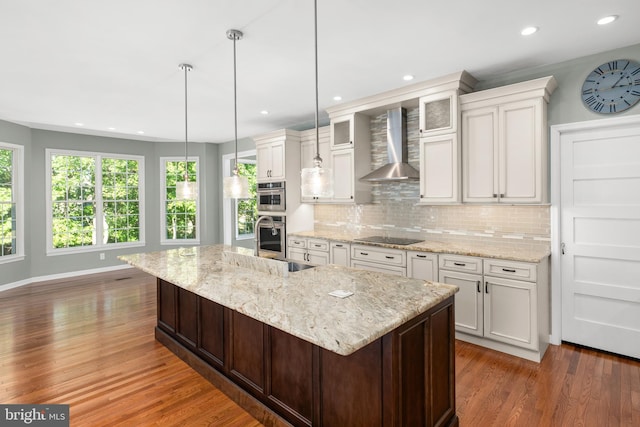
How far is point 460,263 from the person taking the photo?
3.29 meters

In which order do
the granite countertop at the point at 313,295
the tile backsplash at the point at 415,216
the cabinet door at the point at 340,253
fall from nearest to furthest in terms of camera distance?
the granite countertop at the point at 313,295 < the tile backsplash at the point at 415,216 < the cabinet door at the point at 340,253

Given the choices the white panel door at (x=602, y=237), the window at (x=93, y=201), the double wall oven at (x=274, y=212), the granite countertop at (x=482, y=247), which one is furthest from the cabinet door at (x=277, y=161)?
the window at (x=93, y=201)

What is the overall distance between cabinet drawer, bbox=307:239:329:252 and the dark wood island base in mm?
2075

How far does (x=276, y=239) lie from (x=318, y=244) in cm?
93

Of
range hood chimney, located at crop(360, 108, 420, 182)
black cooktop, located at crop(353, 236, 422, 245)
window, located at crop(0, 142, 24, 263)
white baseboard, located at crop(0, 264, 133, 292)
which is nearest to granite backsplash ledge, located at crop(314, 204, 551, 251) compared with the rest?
black cooktop, located at crop(353, 236, 422, 245)

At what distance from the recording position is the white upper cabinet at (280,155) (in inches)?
201

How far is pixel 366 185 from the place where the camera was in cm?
462

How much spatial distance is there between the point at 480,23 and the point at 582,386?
2.80 metres

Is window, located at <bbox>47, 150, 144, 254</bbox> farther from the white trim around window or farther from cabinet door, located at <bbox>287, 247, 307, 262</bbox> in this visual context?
cabinet door, located at <bbox>287, 247, 307, 262</bbox>

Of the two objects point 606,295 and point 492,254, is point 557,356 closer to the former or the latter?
point 606,295

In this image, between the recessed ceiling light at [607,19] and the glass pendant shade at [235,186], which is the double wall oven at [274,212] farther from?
the recessed ceiling light at [607,19]

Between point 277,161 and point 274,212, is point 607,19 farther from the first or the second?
point 274,212

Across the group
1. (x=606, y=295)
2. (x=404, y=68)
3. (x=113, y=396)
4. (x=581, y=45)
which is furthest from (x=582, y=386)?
(x=113, y=396)

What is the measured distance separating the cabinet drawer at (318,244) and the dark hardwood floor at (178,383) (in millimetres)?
1944
